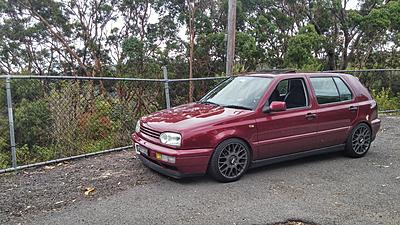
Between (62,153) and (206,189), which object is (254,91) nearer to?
(206,189)

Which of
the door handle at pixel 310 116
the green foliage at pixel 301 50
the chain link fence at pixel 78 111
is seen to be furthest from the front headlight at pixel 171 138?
the green foliage at pixel 301 50

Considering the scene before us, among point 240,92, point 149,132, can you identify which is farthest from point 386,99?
point 149,132

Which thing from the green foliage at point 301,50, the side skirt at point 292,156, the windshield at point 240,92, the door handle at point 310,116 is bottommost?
the side skirt at point 292,156

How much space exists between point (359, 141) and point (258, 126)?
2209mm

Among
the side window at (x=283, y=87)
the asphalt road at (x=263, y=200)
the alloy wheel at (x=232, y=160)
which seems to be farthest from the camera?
the side window at (x=283, y=87)

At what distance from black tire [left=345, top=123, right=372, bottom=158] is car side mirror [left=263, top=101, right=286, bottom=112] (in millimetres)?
1649

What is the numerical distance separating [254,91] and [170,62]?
61.1ft

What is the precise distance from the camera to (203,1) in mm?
23891

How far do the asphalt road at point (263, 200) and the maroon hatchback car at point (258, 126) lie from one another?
27cm

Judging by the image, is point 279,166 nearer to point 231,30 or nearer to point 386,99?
point 231,30

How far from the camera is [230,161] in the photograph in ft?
16.4

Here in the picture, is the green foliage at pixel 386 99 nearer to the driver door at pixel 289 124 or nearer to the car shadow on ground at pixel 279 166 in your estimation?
the car shadow on ground at pixel 279 166

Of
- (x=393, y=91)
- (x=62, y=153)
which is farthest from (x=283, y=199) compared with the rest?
(x=393, y=91)

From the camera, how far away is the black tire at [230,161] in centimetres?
489
